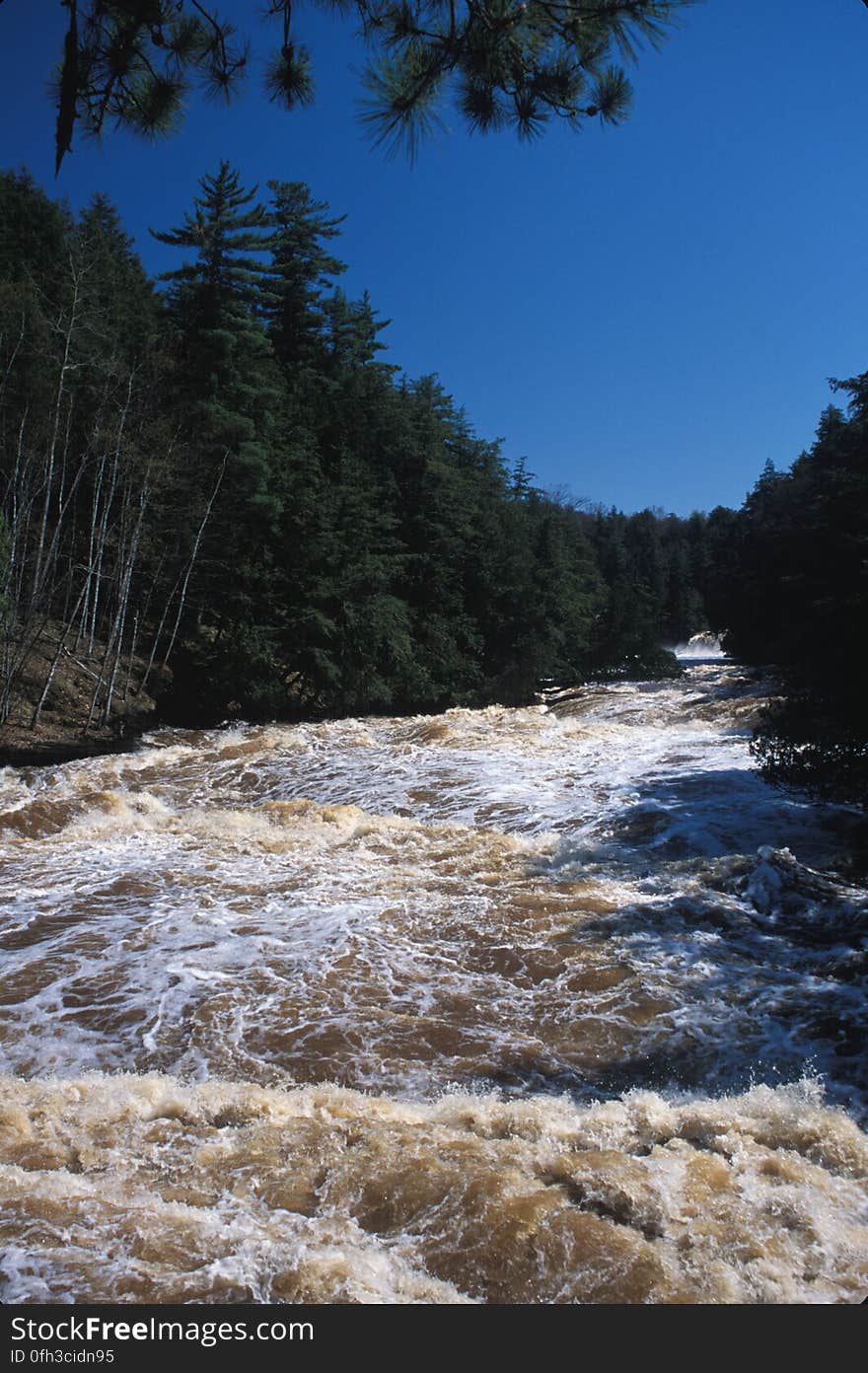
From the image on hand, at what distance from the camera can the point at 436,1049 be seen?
15.3 feet

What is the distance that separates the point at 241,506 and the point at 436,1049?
16906mm

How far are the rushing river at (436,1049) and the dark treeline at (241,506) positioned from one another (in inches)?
315

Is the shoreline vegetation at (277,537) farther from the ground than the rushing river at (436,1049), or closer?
farther from the ground

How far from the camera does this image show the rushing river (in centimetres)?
283

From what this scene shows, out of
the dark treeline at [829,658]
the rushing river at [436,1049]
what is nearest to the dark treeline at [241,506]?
the rushing river at [436,1049]

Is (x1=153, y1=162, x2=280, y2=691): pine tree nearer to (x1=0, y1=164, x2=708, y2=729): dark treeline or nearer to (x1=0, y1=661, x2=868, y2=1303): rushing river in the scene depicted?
(x1=0, y1=164, x2=708, y2=729): dark treeline

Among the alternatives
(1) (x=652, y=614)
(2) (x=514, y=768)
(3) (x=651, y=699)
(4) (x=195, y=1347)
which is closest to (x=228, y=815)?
(2) (x=514, y=768)

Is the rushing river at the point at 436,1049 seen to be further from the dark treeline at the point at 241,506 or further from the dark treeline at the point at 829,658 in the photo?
the dark treeline at the point at 241,506

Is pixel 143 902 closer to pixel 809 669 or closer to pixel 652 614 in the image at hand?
pixel 809 669

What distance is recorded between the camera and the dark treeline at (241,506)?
49.9 feet

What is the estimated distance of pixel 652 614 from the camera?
33719mm

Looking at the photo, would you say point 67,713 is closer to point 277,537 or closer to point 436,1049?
point 277,537

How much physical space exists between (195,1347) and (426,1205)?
56.2 inches

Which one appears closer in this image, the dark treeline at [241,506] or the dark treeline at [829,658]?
the dark treeline at [829,658]
